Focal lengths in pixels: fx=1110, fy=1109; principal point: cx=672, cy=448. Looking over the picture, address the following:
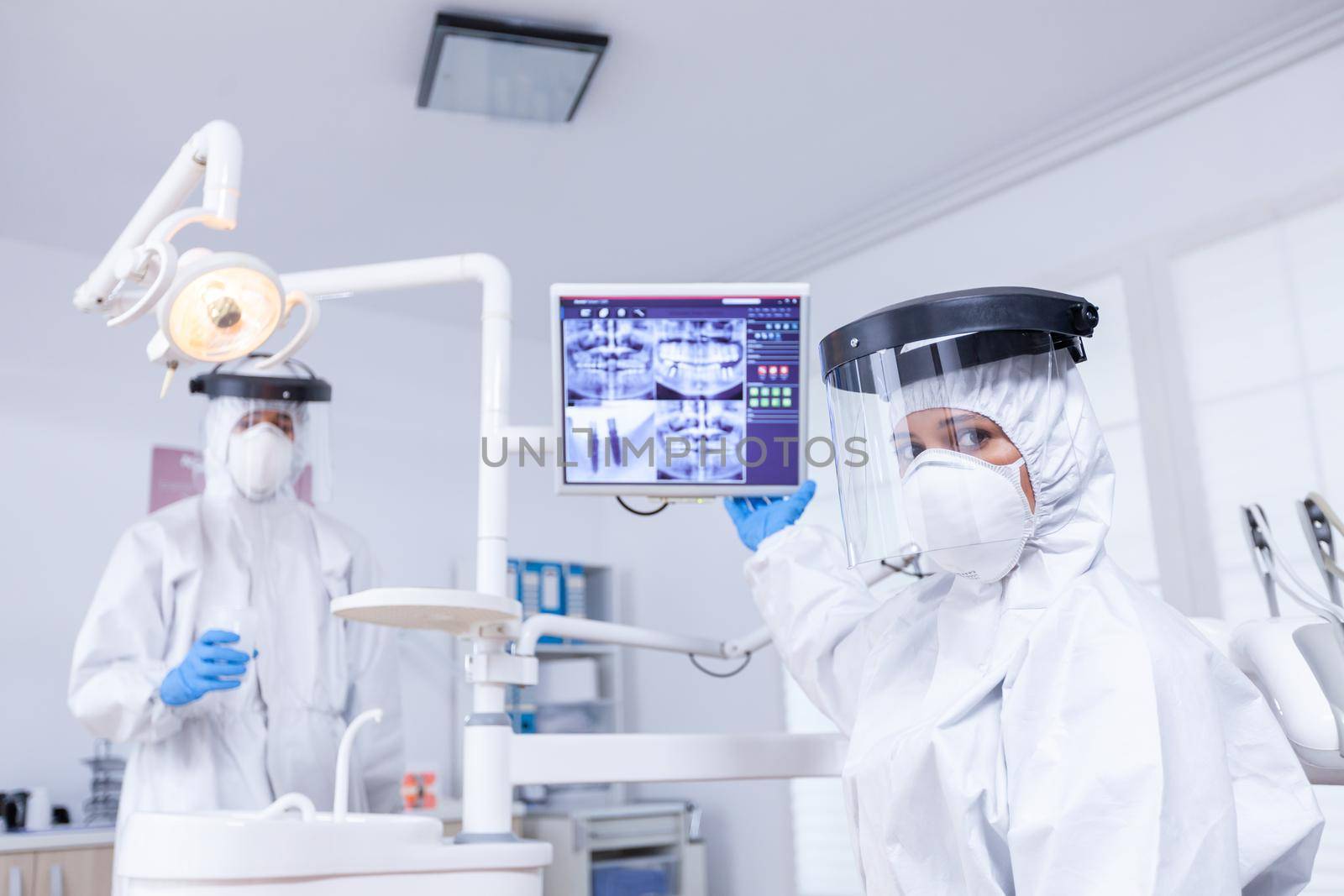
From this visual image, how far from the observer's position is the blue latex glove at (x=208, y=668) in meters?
2.03

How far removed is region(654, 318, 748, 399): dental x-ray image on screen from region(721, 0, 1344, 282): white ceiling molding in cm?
211

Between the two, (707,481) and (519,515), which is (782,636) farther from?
(519,515)

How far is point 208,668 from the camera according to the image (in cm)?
203

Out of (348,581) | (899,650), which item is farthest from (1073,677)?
(348,581)

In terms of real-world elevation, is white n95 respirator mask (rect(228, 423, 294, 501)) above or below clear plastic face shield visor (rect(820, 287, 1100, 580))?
above

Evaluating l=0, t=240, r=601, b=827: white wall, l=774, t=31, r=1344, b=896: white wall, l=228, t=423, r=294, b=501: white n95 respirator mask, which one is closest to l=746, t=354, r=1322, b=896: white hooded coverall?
l=228, t=423, r=294, b=501: white n95 respirator mask

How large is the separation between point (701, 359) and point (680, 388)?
2.2 inches

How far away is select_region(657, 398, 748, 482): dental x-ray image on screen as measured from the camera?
1.71 meters

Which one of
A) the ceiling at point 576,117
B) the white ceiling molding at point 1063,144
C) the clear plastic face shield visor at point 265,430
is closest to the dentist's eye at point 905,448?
the clear plastic face shield visor at point 265,430

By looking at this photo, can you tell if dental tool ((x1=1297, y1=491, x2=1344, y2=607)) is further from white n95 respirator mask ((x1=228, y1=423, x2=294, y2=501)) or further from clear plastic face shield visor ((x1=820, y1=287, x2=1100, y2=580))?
white n95 respirator mask ((x1=228, y1=423, x2=294, y2=501))

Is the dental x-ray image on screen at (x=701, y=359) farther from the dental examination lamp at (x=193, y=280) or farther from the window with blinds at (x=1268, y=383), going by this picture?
the window with blinds at (x=1268, y=383)

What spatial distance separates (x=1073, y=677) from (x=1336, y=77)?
2.46m

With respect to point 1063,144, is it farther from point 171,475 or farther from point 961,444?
point 171,475

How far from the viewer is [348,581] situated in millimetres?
2484
